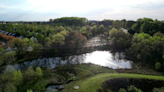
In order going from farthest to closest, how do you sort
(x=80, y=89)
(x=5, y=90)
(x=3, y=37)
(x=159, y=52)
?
(x=3, y=37), (x=159, y=52), (x=80, y=89), (x=5, y=90)

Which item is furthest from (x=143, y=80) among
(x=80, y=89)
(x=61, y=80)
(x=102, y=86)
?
(x=61, y=80)

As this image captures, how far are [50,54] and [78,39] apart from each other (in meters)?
16.4

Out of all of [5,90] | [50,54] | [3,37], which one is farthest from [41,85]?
[3,37]

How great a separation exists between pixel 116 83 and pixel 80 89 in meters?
8.59

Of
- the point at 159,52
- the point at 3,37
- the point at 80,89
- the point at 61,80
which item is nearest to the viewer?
the point at 80,89

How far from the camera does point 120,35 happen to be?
5697cm

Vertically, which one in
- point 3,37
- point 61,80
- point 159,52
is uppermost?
point 3,37

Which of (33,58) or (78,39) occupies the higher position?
(78,39)

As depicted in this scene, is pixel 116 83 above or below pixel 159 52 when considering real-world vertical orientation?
below

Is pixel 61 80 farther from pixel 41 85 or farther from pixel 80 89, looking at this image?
pixel 80 89

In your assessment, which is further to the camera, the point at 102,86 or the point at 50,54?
the point at 50,54

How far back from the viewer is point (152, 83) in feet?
79.8

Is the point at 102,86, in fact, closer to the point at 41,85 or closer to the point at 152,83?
the point at 152,83

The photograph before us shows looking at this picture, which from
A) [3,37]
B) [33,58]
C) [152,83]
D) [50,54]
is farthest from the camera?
[3,37]
